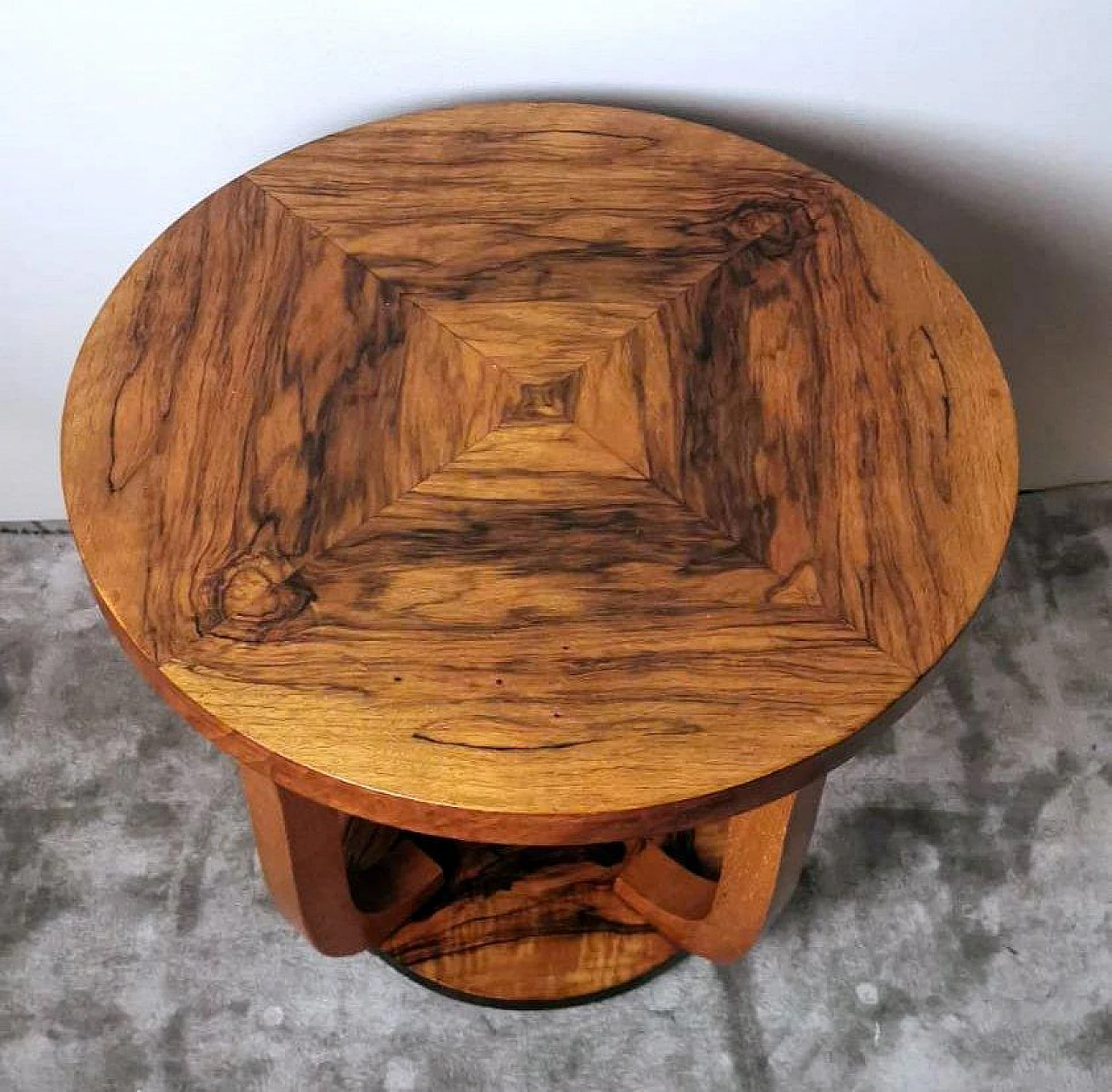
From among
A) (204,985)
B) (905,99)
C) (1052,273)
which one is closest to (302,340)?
(905,99)

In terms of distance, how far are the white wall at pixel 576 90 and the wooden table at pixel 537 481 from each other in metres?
0.07

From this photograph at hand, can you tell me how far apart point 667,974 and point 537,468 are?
0.60 m

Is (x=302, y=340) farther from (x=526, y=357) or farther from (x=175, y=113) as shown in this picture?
(x=175, y=113)

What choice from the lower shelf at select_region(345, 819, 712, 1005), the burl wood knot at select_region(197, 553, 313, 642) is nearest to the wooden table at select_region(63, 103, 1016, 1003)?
the burl wood knot at select_region(197, 553, 313, 642)

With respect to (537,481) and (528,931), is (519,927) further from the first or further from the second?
(537,481)

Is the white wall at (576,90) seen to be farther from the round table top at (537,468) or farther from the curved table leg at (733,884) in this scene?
the curved table leg at (733,884)

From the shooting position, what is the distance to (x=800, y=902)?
3.91ft

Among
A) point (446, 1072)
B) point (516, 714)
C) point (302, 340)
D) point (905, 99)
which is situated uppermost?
point (905, 99)

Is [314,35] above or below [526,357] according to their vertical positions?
above

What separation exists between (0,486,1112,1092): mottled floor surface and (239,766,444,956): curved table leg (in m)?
0.11

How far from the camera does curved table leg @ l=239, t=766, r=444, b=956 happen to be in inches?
32.8

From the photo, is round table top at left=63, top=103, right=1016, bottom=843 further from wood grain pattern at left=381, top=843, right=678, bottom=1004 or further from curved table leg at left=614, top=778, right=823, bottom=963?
wood grain pattern at left=381, top=843, right=678, bottom=1004

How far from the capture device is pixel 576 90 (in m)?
1.00

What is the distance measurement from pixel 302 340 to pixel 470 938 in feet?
1.93
